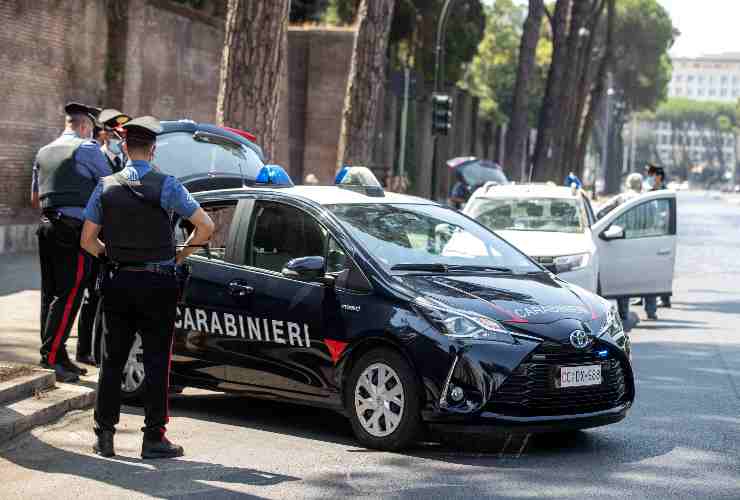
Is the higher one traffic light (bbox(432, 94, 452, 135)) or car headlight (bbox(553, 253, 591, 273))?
traffic light (bbox(432, 94, 452, 135))

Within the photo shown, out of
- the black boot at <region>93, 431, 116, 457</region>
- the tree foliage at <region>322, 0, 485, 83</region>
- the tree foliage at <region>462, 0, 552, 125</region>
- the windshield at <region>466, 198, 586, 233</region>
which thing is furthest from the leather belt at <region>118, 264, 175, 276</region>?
the tree foliage at <region>462, 0, 552, 125</region>

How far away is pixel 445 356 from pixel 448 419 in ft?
1.17

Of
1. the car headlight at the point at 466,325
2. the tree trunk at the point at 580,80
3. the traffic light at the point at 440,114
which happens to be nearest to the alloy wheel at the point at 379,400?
the car headlight at the point at 466,325

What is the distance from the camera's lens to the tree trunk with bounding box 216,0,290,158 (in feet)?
48.3

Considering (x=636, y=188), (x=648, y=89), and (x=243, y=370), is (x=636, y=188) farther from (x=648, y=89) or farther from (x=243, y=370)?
(x=648, y=89)

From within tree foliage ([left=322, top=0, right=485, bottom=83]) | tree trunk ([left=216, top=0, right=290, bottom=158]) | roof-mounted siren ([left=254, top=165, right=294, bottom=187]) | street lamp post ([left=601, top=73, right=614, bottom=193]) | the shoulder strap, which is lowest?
street lamp post ([left=601, top=73, right=614, bottom=193])

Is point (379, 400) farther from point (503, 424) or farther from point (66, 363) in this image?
point (66, 363)

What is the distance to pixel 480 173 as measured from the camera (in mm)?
36531

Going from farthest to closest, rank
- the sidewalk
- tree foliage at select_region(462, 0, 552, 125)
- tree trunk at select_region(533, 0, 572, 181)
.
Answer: tree foliage at select_region(462, 0, 552, 125) → tree trunk at select_region(533, 0, 572, 181) → the sidewalk

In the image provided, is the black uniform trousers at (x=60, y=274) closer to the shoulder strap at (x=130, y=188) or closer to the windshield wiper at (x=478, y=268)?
the shoulder strap at (x=130, y=188)

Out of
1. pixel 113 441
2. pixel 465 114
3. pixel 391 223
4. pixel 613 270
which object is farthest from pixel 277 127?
pixel 465 114

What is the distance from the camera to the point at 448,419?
8.00 metres

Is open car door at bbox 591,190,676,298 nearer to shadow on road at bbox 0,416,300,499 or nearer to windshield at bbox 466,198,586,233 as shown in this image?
windshield at bbox 466,198,586,233

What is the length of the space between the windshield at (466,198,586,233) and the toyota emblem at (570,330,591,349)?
8.34m
